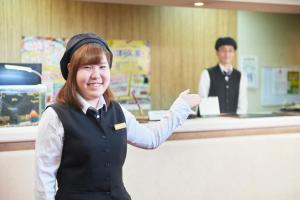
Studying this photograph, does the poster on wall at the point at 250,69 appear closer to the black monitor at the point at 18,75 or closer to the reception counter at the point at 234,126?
the reception counter at the point at 234,126

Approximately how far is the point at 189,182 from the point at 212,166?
0.15 metres

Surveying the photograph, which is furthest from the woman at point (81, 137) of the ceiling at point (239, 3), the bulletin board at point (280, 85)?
the bulletin board at point (280, 85)

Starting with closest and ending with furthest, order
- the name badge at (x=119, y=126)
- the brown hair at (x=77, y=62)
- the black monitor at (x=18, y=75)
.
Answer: the brown hair at (x=77, y=62) → the name badge at (x=119, y=126) → the black monitor at (x=18, y=75)

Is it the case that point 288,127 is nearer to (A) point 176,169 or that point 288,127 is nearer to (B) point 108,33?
(A) point 176,169

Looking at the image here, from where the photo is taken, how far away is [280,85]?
5.30m

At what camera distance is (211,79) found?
3.34 meters

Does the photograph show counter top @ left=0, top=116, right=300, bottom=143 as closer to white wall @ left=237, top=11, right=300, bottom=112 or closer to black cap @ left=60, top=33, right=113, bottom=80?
black cap @ left=60, top=33, right=113, bottom=80

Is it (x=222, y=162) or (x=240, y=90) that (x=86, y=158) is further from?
(x=240, y=90)

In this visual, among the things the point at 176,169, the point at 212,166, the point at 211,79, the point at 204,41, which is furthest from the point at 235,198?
the point at 204,41

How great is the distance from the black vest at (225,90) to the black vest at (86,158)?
6.83ft

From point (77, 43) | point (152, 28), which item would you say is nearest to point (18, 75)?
point (77, 43)

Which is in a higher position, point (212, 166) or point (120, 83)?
point (120, 83)

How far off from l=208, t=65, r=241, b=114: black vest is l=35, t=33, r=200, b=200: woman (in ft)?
6.75

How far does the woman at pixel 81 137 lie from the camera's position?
4.21ft
